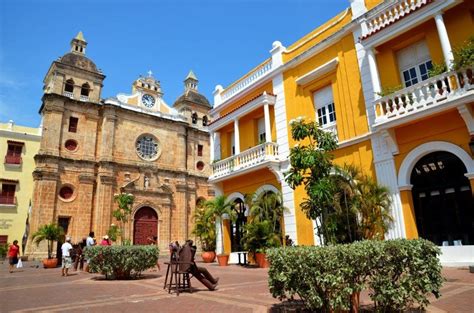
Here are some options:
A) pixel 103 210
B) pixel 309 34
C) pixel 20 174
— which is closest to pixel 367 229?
pixel 309 34

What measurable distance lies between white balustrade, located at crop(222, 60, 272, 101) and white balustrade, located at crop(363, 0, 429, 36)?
5.70 m

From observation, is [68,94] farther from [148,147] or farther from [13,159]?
[148,147]

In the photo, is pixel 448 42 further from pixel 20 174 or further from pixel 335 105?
pixel 20 174

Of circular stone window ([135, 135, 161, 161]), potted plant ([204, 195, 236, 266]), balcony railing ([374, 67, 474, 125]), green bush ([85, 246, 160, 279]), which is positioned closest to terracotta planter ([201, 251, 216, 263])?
A: potted plant ([204, 195, 236, 266])

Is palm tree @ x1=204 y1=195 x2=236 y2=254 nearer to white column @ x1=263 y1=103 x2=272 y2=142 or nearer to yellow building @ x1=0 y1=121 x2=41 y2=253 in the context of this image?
white column @ x1=263 y1=103 x2=272 y2=142

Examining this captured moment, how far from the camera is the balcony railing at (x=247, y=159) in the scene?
1425 centimetres

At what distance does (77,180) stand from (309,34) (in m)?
21.3

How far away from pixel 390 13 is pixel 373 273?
388 inches

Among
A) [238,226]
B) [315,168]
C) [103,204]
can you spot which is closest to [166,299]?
[315,168]

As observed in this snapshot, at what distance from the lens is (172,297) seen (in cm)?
712

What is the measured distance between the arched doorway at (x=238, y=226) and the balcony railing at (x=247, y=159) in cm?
178

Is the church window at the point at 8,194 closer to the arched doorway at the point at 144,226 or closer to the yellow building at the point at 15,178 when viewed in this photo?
the yellow building at the point at 15,178

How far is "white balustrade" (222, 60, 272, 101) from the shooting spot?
16527 millimetres

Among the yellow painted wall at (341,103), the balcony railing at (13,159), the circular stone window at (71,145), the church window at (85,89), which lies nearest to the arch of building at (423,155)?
the yellow painted wall at (341,103)
